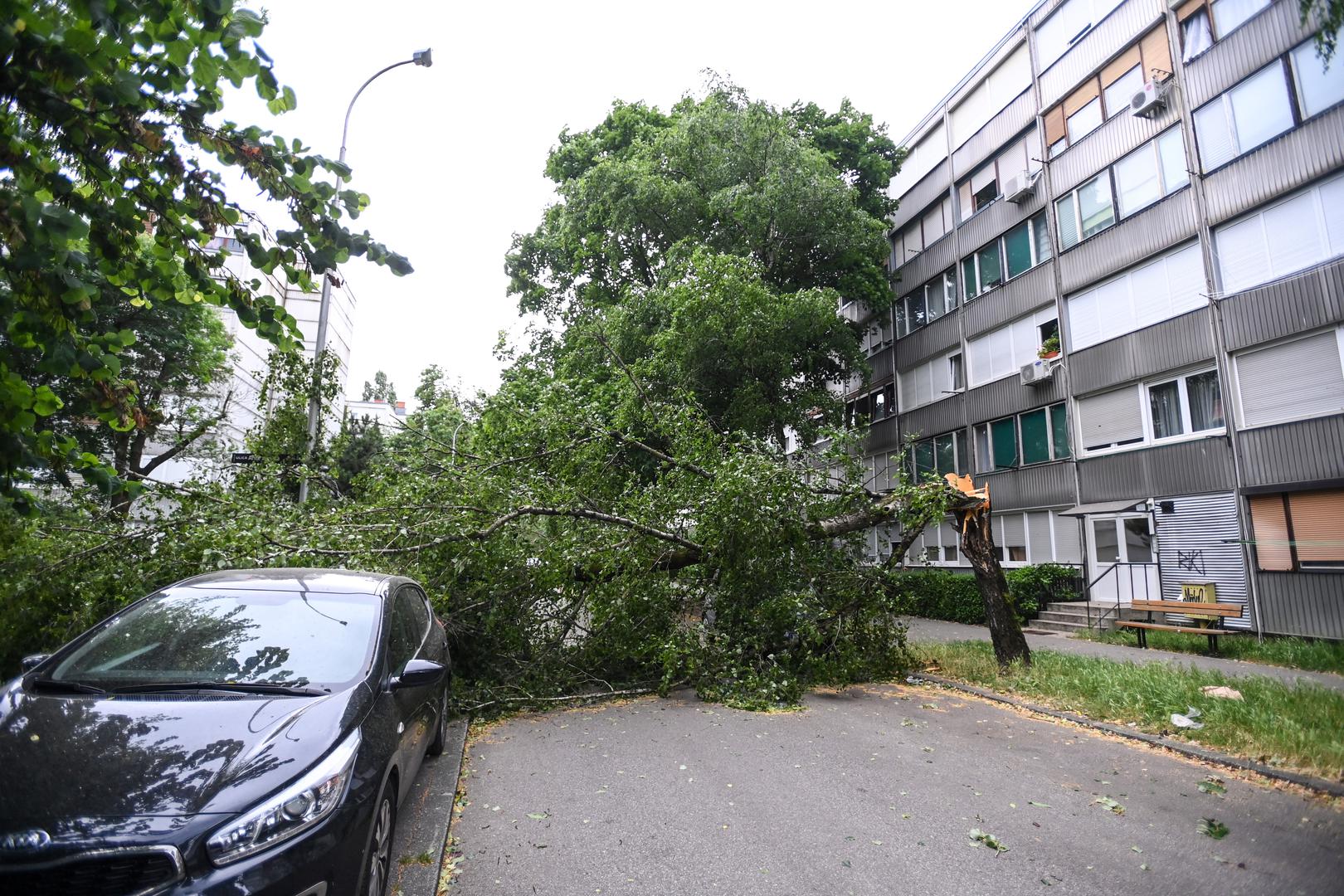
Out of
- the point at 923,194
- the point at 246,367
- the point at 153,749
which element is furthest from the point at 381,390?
the point at 153,749

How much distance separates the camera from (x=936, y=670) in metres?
10.4

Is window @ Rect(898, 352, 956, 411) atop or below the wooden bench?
atop

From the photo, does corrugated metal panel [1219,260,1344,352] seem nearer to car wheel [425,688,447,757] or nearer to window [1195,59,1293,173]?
window [1195,59,1293,173]

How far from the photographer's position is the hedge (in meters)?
18.1

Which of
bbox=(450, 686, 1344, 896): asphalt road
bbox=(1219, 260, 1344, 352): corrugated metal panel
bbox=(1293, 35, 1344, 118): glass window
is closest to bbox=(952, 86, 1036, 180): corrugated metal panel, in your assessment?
bbox=(1293, 35, 1344, 118): glass window

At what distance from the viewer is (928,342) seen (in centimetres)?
2575

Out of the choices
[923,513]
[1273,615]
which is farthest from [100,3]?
[1273,615]

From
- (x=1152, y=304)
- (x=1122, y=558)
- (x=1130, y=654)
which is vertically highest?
(x=1152, y=304)

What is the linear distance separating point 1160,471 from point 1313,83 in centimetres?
776

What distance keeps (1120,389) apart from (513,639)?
16065mm

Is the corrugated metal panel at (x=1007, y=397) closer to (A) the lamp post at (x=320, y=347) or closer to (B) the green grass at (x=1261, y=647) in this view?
(B) the green grass at (x=1261, y=647)

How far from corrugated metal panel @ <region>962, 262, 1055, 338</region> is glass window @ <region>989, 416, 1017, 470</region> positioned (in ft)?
9.65

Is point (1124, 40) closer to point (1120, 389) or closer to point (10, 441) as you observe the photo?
point (1120, 389)

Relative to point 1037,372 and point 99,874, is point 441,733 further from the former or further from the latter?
point 1037,372
